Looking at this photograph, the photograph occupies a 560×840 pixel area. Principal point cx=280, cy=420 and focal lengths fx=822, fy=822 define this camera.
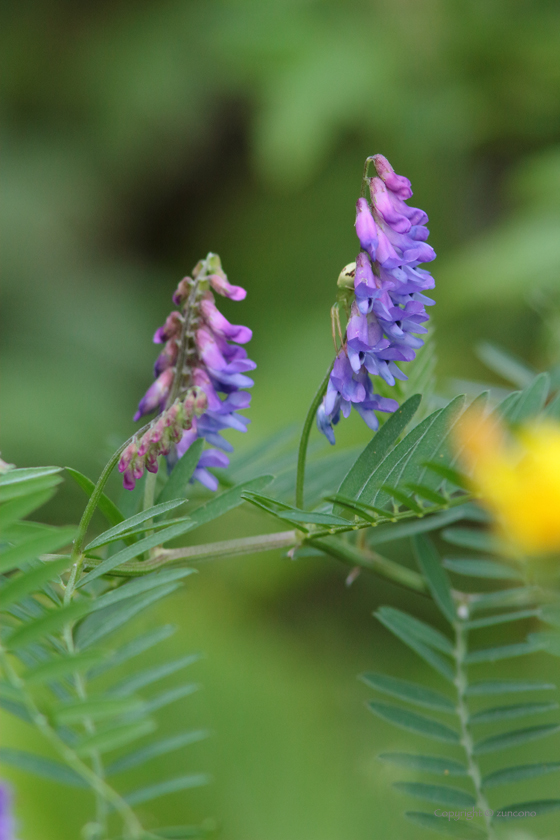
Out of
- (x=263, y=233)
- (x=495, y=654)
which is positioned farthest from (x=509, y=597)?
(x=263, y=233)

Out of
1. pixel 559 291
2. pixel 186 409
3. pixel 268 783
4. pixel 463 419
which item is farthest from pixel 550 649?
pixel 268 783

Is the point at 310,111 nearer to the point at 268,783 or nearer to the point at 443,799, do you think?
the point at 268,783

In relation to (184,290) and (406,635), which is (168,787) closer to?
(406,635)

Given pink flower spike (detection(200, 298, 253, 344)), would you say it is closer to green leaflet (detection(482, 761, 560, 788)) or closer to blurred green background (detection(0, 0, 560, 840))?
green leaflet (detection(482, 761, 560, 788))

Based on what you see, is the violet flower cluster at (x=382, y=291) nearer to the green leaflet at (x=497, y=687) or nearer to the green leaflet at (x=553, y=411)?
the green leaflet at (x=553, y=411)

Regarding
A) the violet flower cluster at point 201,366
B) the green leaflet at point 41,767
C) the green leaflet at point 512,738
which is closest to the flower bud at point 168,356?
the violet flower cluster at point 201,366

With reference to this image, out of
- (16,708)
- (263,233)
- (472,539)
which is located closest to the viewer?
(16,708)

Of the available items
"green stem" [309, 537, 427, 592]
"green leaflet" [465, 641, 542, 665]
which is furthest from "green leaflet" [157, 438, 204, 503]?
"green leaflet" [465, 641, 542, 665]
